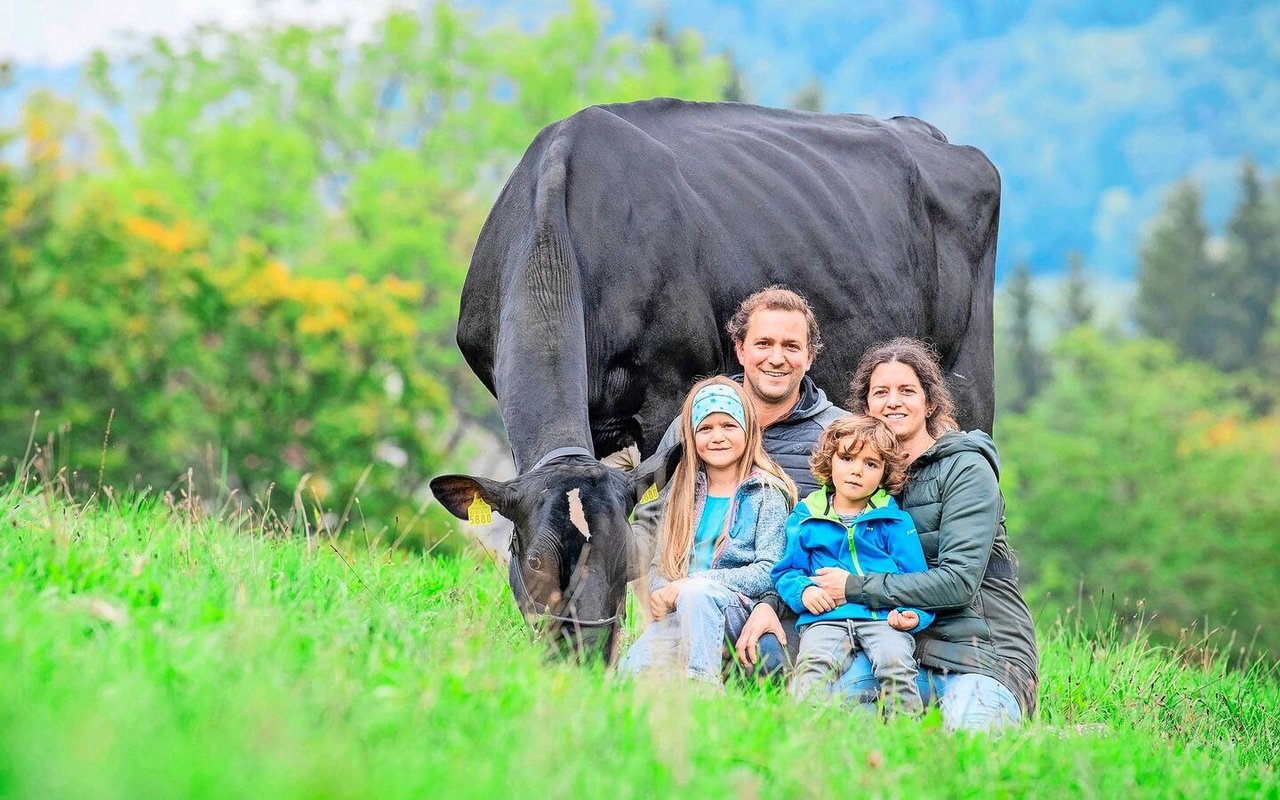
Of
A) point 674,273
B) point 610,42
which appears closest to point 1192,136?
point 610,42

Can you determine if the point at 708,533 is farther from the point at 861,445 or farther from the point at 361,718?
the point at 361,718

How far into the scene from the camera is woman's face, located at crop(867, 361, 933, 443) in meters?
6.00

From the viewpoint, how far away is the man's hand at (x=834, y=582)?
5676 mm

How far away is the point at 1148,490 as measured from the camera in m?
43.7

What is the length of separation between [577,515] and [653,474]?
0.52m

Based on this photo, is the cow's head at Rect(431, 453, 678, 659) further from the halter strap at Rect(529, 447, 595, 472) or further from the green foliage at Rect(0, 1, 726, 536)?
the green foliage at Rect(0, 1, 726, 536)

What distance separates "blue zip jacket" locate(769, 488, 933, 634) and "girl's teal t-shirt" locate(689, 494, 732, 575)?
0.31 m

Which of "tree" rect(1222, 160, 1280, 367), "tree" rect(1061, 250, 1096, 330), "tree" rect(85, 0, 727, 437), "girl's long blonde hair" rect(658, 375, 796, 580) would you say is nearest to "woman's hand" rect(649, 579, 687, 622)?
"girl's long blonde hair" rect(658, 375, 796, 580)

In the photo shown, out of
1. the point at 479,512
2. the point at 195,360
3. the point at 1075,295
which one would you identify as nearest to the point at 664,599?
the point at 479,512

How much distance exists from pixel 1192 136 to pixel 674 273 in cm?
18510

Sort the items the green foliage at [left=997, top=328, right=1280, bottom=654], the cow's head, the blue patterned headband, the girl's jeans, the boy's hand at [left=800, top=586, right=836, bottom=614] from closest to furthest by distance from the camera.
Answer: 1. the cow's head
2. the girl's jeans
3. the boy's hand at [left=800, top=586, right=836, bottom=614]
4. the blue patterned headband
5. the green foliage at [left=997, top=328, right=1280, bottom=654]

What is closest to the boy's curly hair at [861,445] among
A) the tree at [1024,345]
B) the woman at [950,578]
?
the woman at [950,578]

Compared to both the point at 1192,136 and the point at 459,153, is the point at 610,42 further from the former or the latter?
the point at 1192,136

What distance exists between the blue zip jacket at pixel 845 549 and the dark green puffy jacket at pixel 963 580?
9 centimetres
